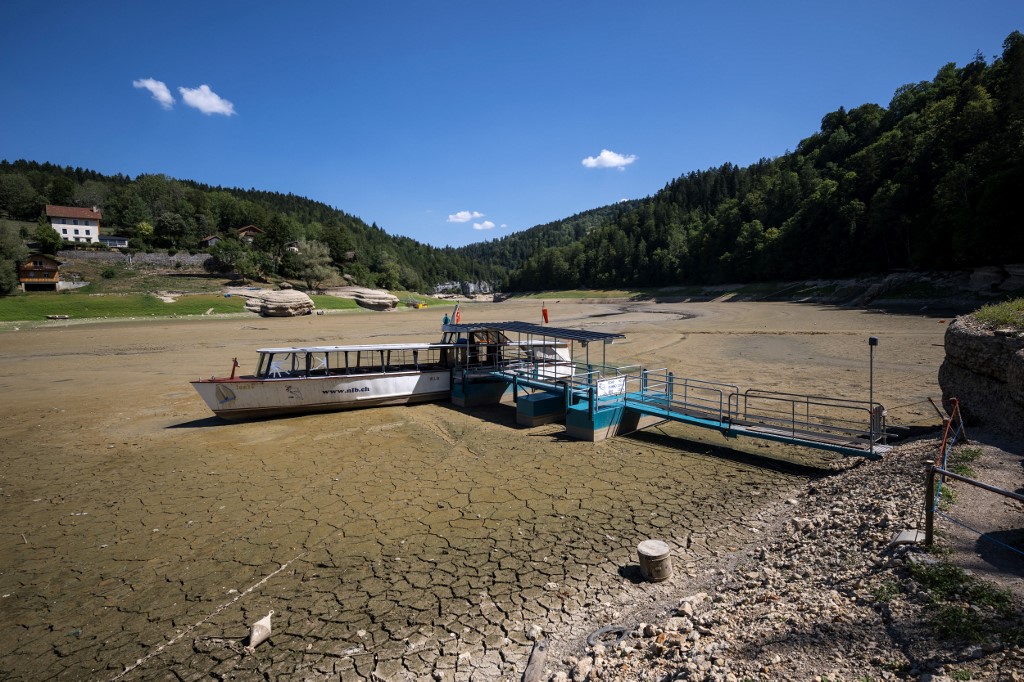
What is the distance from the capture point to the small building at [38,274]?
72812 mm

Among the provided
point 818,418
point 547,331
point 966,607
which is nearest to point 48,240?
point 547,331

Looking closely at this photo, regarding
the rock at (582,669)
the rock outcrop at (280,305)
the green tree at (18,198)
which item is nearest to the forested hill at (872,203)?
the rock at (582,669)

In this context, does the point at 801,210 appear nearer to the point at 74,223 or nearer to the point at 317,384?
the point at 317,384

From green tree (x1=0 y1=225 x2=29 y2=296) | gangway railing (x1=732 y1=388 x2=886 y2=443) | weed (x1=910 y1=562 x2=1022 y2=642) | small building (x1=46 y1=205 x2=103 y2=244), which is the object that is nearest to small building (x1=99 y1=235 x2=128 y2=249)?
small building (x1=46 y1=205 x2=103 y2=244)

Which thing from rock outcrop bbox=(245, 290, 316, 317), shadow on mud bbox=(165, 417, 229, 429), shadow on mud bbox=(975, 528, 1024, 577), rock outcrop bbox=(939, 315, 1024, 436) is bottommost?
shadow on mud bbox=(165, 417, 229, 429)

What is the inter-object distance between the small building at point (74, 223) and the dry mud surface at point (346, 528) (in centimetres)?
13433

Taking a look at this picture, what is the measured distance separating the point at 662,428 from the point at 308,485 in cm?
1231

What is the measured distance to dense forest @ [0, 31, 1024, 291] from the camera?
164 feet

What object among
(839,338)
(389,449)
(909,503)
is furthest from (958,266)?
(389,449)

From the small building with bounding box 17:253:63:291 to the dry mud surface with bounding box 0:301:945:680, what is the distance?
2893 inches

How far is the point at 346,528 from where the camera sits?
34.1ft

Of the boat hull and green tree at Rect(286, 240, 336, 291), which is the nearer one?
the boat hull

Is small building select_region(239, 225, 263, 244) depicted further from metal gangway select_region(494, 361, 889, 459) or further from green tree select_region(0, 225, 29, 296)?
metal gangway select_region(494, 361, 889, 459)

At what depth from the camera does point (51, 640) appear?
7266mm
